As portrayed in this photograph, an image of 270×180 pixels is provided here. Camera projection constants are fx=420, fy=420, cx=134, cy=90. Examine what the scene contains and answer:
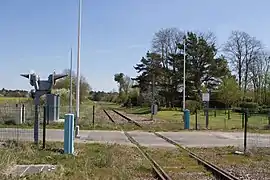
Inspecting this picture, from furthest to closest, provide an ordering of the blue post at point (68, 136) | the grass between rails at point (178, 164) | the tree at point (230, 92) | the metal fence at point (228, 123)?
1. the tree at point (230, 92)
2. the metal fence at point (228, 123)
3. the blue post at point (68, 136)
4. the grass between rails at point (178, 164)

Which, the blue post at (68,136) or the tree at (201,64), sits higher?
the tree at (201,64)

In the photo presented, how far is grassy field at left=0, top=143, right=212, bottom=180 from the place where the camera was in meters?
10.5

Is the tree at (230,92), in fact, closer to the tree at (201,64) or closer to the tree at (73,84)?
the tree at (201,64)

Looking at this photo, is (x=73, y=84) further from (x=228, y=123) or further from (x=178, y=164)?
(x=178, y=164)

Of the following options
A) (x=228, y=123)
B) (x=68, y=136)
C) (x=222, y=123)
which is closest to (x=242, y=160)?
(x=68, y=136)

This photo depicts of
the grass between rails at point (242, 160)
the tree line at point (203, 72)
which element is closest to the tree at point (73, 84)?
the tree line at point (203, 72)

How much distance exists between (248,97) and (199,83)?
26.9 ft

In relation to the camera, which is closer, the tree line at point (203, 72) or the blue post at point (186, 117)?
the blue post at point (186, 117)

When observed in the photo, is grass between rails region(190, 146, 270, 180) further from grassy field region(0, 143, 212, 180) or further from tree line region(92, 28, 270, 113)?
tree line region(92, 28, 270, 113)

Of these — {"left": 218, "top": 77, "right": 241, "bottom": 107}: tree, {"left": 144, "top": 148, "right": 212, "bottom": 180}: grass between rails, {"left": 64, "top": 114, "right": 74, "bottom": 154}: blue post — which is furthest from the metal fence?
{"left": 218, "top": 77, "right": 241, "bottom": 107}: tree

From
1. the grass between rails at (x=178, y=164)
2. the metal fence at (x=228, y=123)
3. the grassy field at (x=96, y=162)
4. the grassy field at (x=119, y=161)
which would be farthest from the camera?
the metal fence at (x=228, y=123)

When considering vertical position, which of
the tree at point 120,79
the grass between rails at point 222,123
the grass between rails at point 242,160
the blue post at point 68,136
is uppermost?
the tree at point 120,79

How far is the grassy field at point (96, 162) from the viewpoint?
10469mm

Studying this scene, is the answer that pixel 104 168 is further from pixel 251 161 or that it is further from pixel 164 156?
pixel 251 161
